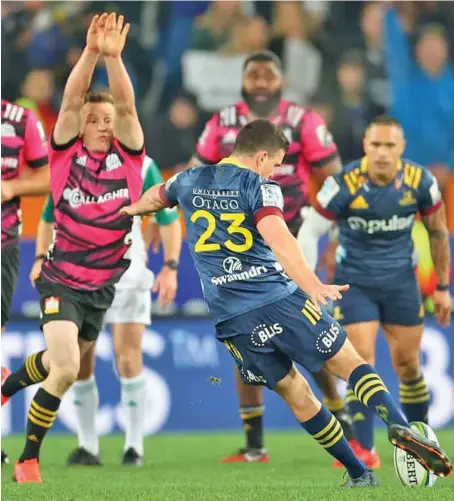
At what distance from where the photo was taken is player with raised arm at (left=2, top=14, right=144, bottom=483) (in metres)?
8.23

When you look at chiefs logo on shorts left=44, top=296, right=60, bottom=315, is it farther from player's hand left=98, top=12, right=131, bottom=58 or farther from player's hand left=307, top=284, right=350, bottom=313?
player's hand left=307, top=284, right=350, bottom=313

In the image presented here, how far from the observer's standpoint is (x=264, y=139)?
734 centimetres

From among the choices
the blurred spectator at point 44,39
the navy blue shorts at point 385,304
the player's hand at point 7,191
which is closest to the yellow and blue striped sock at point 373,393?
the navy blue shorts at point 385,304

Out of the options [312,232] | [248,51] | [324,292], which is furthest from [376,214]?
[248,51]

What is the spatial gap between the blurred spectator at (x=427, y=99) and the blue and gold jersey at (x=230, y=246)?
7161 millimetres

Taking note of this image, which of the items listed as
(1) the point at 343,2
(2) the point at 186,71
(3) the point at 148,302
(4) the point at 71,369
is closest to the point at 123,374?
(3) the point at 148,302

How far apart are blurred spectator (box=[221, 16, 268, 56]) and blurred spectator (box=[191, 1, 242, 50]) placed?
3.1 inches

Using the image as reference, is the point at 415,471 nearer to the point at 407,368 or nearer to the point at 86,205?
the point at 407,368

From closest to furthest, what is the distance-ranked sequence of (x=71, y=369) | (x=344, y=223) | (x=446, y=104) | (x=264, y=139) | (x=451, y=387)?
(x=264, y=139) → (x=71, y=369) → (x=344, y=223) → (x=451, y=387) → (x=446, y=104)

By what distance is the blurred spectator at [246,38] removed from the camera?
1481cm

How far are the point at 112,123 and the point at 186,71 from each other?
21.5 ft

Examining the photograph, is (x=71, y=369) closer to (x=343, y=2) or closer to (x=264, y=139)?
(x=264, y=139)

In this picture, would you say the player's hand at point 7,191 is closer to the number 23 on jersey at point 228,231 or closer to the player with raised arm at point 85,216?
the player with raised arm at point 85,216

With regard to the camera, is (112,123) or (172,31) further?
(172,31)
